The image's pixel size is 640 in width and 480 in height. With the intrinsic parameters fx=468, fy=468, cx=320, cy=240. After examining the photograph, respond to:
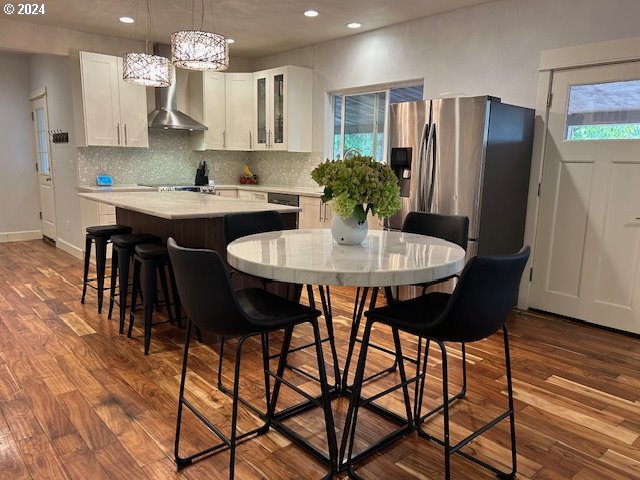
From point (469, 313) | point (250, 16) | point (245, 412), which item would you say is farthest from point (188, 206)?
point (250, 16)

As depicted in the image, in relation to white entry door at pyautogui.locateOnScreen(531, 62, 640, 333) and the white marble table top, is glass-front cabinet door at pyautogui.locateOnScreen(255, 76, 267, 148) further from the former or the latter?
the white marble table top

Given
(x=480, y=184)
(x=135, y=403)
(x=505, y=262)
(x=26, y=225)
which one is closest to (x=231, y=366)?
(x=135, y=403)

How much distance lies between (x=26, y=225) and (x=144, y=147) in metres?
2.68

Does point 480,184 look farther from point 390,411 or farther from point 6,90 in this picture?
point 6,90

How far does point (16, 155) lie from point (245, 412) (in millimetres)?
6334

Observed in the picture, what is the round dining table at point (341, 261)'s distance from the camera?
161 cm

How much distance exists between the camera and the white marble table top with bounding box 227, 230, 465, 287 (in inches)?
63.1

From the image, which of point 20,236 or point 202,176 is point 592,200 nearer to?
point 202,176

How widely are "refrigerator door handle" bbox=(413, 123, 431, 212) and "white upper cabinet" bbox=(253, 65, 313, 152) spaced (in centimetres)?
235

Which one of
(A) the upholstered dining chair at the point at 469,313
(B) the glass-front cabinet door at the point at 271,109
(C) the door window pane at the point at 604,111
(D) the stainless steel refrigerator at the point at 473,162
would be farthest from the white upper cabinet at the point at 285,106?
(A) the upholstered dining chair at the point at 469,313

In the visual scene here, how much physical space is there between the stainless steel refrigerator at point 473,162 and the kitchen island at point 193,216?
3.85 feet

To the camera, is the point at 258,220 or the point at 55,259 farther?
the point at 55,259

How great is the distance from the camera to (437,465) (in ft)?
6.56

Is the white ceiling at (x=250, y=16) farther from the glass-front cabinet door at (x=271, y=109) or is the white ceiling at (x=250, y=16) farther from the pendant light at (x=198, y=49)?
the pendant light at (x=198, y=49)
